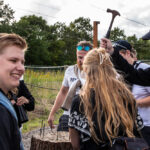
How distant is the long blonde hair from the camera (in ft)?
5.64


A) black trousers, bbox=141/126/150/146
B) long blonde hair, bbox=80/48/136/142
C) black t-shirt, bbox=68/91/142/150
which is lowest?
black trousers, bbox=141/126/150/146

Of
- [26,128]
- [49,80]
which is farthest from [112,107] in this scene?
[49,80]

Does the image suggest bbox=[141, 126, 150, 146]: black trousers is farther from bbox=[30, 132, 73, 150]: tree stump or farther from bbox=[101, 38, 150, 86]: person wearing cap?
bbox=[30, 132, 73, 150]: tree stump

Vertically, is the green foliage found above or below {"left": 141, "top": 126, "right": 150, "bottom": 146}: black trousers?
above

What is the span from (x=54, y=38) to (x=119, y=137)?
50.9 m

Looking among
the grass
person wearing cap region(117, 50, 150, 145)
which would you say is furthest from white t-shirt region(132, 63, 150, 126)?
the grass

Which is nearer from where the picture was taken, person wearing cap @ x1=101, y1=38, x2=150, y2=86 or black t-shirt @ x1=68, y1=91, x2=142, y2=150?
black t-shirt @ x1=68, y1=91, x2=142, y2=150

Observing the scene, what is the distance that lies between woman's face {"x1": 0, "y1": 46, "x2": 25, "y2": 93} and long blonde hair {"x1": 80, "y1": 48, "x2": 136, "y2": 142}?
0.60 metres

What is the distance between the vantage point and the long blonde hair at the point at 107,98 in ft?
5.64

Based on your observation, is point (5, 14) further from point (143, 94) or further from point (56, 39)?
point (143, 94)

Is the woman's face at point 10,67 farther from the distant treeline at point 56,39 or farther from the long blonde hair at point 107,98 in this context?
the distant treeline at point 56,39

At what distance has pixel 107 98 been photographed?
175 cm

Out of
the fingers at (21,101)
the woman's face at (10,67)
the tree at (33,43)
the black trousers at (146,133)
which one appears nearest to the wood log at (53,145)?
the fingers at (21,101)

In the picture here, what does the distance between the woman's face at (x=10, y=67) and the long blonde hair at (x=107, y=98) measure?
0.60m
